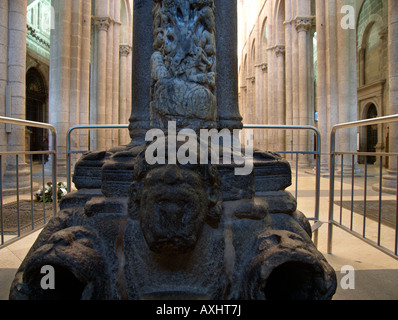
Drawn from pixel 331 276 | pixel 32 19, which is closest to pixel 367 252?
pixel 331 276

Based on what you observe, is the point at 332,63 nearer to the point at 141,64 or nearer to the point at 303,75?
the point at 303,75

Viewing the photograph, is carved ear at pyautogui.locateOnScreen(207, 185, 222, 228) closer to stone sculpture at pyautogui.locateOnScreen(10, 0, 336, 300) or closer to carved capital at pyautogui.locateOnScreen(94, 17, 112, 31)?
stone sculpture at pyautogui.locateOnScreen(10, 0, 336, 300)

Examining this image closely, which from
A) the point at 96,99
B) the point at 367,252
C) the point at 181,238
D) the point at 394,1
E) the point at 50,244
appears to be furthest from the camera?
the point at 96,99

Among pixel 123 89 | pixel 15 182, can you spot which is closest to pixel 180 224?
pixel 15 182

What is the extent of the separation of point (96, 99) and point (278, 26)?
10819mm

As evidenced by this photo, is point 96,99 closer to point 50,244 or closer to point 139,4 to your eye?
point 139,4

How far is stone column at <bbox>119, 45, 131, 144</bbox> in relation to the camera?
564 inches

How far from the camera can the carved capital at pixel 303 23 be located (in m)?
12.9

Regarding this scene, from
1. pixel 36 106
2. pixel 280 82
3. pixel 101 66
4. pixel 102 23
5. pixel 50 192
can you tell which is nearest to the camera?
pixel 50 192

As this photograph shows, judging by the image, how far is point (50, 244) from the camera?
4.83ft

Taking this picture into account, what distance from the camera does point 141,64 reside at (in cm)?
262

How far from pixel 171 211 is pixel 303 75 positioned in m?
12.9

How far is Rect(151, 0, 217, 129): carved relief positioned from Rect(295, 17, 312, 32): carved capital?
1250 centimetres

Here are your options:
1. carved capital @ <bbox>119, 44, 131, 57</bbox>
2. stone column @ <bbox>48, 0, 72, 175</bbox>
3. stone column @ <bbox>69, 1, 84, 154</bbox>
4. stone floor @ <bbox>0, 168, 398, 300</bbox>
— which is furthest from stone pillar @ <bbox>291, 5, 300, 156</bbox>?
stone floor @ <bbox>0, 168, 398, 300</bbox>
